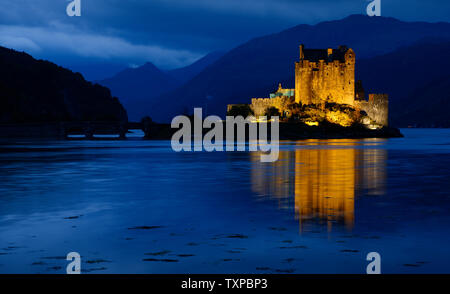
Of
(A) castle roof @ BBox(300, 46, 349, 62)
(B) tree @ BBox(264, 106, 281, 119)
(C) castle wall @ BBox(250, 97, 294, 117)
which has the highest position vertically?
(A) castle roof @ BBox(300, 46, 349, 62)

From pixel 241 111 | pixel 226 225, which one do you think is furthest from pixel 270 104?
pixel 226 225

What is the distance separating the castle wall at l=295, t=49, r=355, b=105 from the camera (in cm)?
10538

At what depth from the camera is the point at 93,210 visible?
1609cm

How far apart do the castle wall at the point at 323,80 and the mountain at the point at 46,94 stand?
214ft

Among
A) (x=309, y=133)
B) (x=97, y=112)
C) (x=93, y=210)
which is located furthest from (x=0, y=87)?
(x=93, y=210)

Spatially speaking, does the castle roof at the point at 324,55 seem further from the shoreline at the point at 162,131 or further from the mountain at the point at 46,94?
the mountain at the point at 46,94

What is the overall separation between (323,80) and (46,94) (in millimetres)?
99899

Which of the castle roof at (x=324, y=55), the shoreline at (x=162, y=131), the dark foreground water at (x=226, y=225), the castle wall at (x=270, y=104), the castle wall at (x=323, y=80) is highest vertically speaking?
the castle roof at (x=324, y=55)

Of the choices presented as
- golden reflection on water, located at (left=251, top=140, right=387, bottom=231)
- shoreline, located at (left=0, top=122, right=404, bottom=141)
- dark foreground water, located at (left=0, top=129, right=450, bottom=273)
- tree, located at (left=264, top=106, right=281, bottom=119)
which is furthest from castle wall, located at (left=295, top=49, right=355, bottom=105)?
dark foreground water, located at (left=0, top=129, right=450, bottom=273)

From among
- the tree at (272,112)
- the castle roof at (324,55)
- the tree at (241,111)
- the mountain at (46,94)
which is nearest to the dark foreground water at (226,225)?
the tree at (272,112)

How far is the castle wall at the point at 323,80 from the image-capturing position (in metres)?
105

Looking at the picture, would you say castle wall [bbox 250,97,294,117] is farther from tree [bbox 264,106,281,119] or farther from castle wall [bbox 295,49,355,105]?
castle wall [bbox 295,49,355,105]
